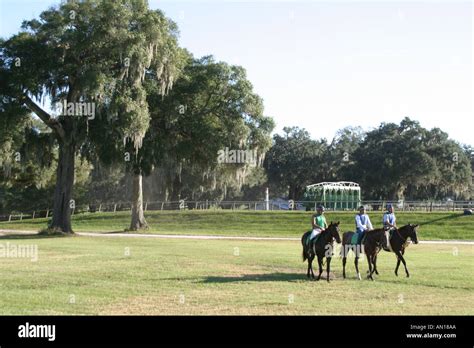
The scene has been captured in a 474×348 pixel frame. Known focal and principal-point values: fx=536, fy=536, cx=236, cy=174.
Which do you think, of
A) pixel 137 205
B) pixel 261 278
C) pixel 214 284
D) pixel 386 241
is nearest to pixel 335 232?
pixel 386 241

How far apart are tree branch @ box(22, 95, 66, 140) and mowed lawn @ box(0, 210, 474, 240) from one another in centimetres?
1105

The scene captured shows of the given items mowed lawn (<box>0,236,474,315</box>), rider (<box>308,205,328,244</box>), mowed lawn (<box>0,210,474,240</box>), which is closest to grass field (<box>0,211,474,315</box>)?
mowed lawn (<box>0,236,474,315</box>)

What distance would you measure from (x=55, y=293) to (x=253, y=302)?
4.77 m

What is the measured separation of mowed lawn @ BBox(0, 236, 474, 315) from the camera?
444 inches

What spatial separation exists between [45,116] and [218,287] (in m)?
25.4

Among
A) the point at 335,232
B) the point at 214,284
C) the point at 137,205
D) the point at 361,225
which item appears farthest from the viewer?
the point at 137,205

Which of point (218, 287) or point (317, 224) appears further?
point (317, 224)

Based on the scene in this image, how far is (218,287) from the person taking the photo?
14148 millimetres

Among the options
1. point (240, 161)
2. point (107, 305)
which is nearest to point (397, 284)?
point (107, 305)

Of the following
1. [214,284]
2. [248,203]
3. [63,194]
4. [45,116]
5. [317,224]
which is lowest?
[214,284]

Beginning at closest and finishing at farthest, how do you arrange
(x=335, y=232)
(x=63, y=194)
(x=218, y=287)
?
(x=218, y=287) → (x=335, y=232) → (x=63, y=194)

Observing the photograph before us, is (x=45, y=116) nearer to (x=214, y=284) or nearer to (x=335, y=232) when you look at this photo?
(x=214, y=284)

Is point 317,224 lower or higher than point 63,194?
lower
